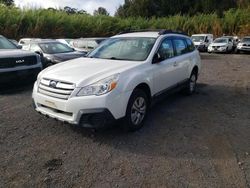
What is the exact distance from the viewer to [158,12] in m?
51.8

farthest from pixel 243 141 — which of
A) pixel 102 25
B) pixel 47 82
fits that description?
pixel 102 25

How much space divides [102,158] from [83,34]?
2479 centimetres

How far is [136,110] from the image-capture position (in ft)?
16.4

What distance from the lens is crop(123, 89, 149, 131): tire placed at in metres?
4.75

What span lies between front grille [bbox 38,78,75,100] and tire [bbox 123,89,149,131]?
1009 millimetres

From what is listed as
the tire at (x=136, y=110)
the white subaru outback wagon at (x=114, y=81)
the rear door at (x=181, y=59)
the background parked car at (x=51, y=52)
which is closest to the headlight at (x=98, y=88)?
the white subaru outback wagon at (x=114, y=81)

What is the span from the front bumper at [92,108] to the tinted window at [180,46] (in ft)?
8.52

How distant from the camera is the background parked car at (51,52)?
36.4 feet

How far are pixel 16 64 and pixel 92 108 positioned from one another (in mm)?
4734

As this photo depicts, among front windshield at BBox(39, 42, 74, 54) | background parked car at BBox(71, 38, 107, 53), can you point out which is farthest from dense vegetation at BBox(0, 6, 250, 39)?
front windshield at BBox(39, 42, 74, 54)

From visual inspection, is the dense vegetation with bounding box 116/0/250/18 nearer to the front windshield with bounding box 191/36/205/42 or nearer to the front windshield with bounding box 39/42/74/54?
the front windshield with bounding box 191/36/205/42

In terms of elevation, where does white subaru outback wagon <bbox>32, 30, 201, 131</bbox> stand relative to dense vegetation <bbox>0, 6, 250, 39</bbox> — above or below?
above

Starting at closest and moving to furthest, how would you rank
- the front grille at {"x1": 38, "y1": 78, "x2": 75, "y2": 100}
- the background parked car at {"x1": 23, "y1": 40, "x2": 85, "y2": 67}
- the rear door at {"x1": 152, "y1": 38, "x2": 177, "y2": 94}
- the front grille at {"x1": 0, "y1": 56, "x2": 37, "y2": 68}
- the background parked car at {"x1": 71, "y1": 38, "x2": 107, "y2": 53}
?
the front grille at {"x1": 38, "y1": 78, "x2": 75, "y2": 100} → the rear door at {"x1": 152, "y1": 38, "x2": 177, "y2": 94} → the front grille at {"x1": 0, "y1": 56, "x2": 37, "y2": 68} → the background parked car at {"x1": 23, "y1": 40, "x2": 85, "y2": 67} → the background parked car at {"x1": 71, "y1": 38, "x2": 107, "y2": 53}

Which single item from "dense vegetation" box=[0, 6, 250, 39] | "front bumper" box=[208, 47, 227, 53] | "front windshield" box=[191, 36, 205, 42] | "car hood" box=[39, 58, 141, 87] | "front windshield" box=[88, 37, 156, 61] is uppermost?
"front windshield" box=[88, 37, 156, 61]
